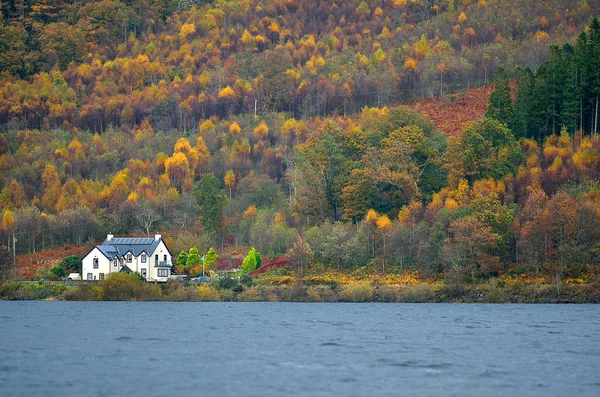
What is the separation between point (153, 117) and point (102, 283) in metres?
104

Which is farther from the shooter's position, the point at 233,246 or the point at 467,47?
the point at 467,47

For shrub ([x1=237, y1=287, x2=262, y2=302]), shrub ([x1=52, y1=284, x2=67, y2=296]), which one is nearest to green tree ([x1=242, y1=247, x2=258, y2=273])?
shrub ([x1=237, y1=287, x2=262, y2=302])

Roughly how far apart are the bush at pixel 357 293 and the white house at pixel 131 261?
24.0 meters

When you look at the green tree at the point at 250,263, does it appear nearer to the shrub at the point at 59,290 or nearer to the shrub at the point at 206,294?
the shrub at the point at 206,294

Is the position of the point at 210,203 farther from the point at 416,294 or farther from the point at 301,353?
the point at 301,353

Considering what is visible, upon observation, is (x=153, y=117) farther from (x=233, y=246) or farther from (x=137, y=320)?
(x=137, y=320)

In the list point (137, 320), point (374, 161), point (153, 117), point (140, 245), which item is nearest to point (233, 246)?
point (140, 245)

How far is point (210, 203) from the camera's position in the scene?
118000 millimetres

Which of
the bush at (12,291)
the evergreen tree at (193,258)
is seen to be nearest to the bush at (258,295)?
the evergreen tree at (193,258)

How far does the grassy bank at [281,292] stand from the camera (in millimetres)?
84831

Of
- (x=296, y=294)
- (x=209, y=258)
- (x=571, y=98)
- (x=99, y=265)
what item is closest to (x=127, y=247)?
(x=99, y=265)

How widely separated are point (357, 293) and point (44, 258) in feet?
156

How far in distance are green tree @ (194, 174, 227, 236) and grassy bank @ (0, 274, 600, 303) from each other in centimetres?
2546

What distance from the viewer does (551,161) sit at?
103875 millimetres
